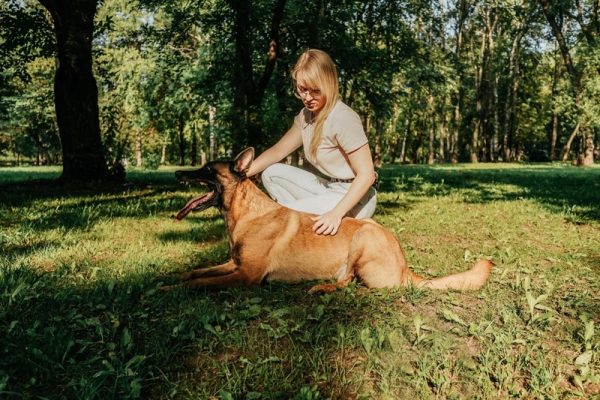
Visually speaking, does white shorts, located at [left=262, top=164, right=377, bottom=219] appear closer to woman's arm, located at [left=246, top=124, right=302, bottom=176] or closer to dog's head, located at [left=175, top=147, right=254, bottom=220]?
woman's arm, located at [left=246, top=124, right=302, bottom=176]

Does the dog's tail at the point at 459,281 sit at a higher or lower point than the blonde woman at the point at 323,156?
lower

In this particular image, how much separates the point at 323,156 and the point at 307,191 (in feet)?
2.18

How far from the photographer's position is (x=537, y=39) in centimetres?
4138

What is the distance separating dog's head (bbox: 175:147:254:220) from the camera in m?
4.32

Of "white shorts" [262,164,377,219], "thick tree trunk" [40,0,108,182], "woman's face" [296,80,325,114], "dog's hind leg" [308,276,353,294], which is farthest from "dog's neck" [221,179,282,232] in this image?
"thick tree trunk" [40,0,108,182]

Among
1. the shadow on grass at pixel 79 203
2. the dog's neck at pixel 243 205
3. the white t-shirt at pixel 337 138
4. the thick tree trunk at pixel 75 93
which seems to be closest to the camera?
the dog's neck at pixel 243 205

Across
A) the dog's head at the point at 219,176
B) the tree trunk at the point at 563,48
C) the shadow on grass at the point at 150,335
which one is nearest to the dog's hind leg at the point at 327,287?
the shadow on grass at the point at 150,335

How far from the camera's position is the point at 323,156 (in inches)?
192

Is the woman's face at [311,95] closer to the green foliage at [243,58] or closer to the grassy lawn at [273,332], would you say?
the grassy lawn at [273,332]

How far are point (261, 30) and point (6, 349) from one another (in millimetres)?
16077

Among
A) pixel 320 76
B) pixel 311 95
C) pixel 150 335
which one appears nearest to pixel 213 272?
pixel 150 335

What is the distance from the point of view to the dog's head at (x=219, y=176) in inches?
170

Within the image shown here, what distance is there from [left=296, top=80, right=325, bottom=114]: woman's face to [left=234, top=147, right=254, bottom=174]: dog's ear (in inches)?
31.2

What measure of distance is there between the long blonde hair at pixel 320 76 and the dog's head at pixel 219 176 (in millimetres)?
857
